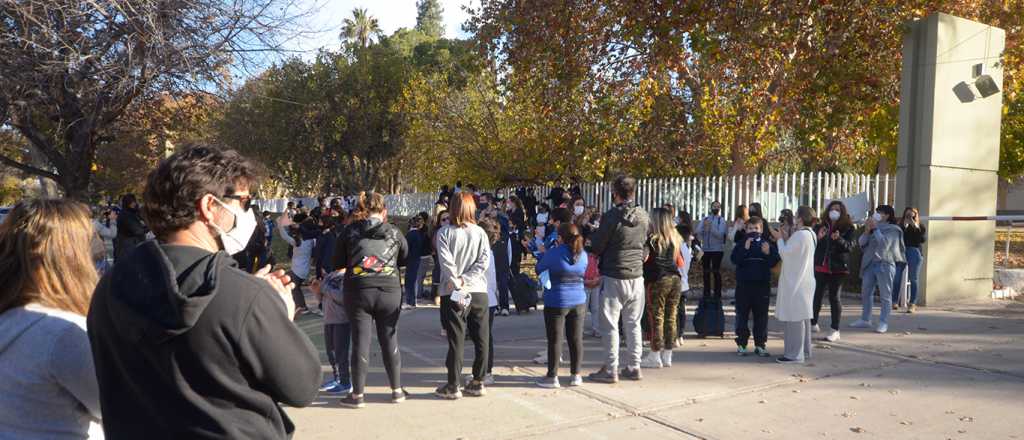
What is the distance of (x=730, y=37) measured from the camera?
13.4 metres

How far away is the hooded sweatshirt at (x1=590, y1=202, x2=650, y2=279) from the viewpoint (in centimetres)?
652

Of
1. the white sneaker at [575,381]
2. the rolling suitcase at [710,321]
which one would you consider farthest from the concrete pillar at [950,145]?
the white sneaker at [575,381]

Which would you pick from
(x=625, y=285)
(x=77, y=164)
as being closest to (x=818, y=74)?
(x=625, y=285)

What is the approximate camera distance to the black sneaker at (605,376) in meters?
6.62

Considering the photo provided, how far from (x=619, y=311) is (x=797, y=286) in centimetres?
202

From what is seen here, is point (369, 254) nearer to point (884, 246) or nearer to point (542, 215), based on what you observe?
point (884, 246)

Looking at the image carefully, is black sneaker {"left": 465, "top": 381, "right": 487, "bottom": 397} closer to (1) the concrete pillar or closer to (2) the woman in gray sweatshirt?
(2) the woman in gray sweatshirt

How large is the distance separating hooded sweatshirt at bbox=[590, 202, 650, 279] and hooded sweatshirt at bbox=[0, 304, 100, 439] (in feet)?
15.8

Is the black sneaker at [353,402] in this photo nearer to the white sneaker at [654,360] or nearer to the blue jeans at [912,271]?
the white sneaker at [654,360]

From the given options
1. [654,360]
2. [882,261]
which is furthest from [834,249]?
[654,360]

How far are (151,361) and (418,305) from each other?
9923 mm

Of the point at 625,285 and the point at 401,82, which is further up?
the point at 401,82

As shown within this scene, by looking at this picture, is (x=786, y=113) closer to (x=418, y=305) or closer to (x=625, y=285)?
(x=418, y=305)

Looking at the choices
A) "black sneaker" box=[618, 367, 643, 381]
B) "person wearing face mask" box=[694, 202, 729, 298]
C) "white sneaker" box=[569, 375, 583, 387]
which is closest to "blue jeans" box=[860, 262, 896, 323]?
"person wearing face mask" box=[694, 202, 729, 298]
